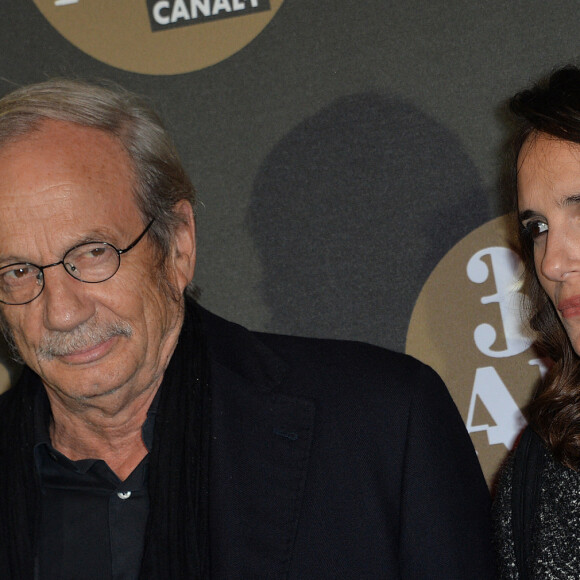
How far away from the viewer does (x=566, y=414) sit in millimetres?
1569

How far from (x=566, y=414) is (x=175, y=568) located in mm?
752

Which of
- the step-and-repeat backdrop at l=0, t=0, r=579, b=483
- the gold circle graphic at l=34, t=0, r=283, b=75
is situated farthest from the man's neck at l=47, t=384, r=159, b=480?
the gold circle graphic at l=34, t=0, r=283, b=75

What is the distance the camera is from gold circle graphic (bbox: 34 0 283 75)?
2.15 metres

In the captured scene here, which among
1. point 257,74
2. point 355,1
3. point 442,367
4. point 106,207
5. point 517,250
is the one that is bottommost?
point 442,367

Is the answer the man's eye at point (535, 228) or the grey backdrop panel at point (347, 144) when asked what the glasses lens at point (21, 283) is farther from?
the man's eye at point (535, 228)

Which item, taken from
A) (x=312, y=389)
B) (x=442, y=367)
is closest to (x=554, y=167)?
(x=312, y=389)

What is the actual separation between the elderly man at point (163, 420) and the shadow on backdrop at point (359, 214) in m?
0.38

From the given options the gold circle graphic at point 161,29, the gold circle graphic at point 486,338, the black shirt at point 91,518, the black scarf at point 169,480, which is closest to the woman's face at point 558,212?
the gold circle graphic at point 486,338

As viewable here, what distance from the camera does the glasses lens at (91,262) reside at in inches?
60.1

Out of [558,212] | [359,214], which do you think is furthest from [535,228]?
[359,214]

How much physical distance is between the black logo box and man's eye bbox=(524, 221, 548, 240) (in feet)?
3.14

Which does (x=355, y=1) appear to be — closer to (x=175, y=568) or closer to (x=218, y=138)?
(x=218, y=138)

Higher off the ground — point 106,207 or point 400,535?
point 106,207

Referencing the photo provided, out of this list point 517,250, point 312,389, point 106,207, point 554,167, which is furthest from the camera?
point 517,250
